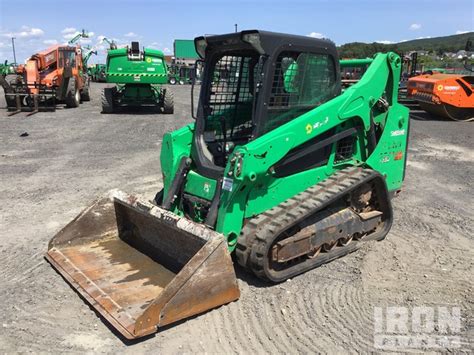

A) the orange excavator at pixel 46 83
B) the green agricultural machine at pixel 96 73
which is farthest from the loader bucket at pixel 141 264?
the green agricultural machine at pixel 96 73

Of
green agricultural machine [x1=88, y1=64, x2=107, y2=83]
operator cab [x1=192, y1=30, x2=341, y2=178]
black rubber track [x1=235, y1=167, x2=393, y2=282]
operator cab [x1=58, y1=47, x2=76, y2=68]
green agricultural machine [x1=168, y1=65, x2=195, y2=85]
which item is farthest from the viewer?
green agricultural machine [x1=88, y1=64, x2=107, y2=83]

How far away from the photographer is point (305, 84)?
4.27 m

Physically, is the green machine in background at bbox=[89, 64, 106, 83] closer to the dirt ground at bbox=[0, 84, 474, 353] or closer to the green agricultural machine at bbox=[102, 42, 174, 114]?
the green agricultural machine at bbox=[102, 42, 174, 114]

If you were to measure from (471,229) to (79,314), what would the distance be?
426 centimetres

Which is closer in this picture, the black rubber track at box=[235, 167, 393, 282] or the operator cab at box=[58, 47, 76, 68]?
the black rubber track at box=[235, 167, 393, 282]

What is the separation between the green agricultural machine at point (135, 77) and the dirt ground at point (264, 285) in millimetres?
7686

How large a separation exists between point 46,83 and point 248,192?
15.0 meters

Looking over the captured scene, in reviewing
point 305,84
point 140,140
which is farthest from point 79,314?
point 140,140

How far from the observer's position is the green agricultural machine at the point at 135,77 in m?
15.0

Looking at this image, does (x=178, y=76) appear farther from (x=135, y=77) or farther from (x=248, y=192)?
(x=248, y=192)

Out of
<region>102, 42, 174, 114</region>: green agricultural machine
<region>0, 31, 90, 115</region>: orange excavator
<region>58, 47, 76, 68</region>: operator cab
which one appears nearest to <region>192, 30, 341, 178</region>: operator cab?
<region>102, 42, 174, 114</region>: green agricultural machine

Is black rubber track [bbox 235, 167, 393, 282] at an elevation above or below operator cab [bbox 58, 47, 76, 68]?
below

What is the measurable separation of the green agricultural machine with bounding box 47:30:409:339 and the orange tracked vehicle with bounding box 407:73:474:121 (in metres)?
9.69

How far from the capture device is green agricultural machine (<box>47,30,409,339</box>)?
3482 mm
